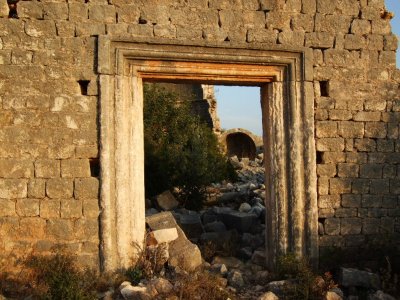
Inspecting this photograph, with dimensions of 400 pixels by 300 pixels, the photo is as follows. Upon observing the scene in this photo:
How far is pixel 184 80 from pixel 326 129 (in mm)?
2080

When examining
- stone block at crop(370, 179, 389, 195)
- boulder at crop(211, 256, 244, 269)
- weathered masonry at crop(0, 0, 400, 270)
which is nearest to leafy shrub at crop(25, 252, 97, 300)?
weathered masonry at crop(0, 0, 400, 270)

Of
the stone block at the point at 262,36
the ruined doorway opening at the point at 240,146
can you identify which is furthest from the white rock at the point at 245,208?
the ruined doorway opening at the point at 240,146

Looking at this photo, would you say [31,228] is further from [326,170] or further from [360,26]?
[360,26]

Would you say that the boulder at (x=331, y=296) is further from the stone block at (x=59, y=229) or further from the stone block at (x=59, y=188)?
the stone block at (x=59, y=188)

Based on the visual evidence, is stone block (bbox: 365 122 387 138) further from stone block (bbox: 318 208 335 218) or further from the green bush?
the green bush

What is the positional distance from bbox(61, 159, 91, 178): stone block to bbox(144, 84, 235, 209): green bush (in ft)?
15.8

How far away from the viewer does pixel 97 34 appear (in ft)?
17.0

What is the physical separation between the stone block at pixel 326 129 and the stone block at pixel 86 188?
3026 mm

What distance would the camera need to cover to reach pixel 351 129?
5664 millimetres

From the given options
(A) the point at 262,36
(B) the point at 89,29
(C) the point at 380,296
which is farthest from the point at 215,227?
(B) the point at 89,29

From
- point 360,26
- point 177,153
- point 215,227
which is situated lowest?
point 215,227

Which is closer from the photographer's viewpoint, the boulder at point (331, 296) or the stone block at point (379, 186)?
the boulder at point (331, 296)

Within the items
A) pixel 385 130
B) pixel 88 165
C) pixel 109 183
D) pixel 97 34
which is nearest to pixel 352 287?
pixel 385 130

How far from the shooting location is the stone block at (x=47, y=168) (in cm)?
500
